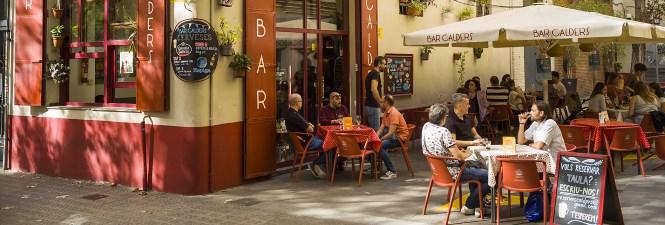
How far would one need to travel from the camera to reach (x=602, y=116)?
10.3 m

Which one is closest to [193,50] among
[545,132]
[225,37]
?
[225,37]

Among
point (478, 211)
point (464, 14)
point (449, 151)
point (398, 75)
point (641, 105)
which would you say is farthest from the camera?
point (464, 14)

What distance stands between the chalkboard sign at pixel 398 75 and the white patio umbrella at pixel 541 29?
8.15ft

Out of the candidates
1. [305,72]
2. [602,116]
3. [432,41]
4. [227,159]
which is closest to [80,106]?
[227,159]

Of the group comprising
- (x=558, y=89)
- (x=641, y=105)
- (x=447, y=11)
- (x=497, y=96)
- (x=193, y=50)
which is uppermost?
(x=447, y=11)

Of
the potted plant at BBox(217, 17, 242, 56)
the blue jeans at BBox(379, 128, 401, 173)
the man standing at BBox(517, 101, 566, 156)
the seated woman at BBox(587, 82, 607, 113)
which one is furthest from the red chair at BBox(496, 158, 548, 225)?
the seated woman at BBox(587, 82, 607, 113)

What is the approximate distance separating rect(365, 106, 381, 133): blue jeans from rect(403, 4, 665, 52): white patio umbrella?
4.44 ft

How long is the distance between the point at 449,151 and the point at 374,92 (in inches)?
175

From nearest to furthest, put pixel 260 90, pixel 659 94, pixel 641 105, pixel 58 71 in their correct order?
pixel 260 90, pixel 58 71, pixel 641 105, pixel 659 94

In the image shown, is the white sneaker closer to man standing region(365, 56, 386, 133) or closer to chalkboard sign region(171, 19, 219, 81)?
man standing region(365, 56, 386, 133)

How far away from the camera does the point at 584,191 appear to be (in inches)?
246

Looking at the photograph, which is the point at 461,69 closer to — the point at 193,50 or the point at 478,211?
the point at 193,50

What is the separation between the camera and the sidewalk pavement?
297 inches

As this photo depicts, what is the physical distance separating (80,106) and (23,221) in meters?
3.01
